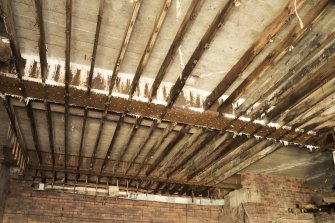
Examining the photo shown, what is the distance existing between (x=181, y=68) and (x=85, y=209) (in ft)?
14.7

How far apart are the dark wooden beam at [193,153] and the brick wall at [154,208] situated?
1297 mm

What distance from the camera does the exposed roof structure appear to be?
2.62 m

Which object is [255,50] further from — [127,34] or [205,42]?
[127,34]

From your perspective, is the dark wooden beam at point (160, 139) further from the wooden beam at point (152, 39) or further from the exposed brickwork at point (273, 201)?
the exposed brickwork at point (273, 201)

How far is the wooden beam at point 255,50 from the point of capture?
8.11ft

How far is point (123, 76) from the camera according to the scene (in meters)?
3.56

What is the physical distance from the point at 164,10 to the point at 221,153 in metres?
3.34

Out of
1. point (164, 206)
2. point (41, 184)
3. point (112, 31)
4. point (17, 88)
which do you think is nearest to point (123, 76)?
point (112, 31)

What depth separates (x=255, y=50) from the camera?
2809 millimetres

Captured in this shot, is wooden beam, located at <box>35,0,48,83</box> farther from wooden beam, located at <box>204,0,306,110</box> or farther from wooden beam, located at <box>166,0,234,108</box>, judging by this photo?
wooden beam, located at <box>204,0,306,110</box>

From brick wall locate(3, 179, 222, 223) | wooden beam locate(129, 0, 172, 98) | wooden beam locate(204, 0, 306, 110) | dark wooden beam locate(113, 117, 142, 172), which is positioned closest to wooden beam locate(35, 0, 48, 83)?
wooden beam locate(129, 0, 172, 98)

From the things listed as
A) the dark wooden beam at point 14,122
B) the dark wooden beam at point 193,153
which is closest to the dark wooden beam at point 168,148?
the dark wooden beam at point 193,153

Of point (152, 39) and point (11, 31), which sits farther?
point (152, 39)

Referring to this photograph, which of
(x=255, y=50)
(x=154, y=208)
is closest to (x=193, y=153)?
(x=154, y=208)
